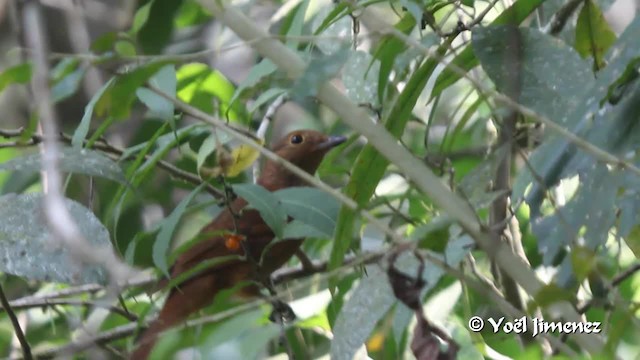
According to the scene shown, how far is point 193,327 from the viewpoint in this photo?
1.46 metres

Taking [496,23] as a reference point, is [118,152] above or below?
above

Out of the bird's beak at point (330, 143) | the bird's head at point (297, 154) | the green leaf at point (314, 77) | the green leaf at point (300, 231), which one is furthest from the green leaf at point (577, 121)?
the bird's head at point (297, 154)

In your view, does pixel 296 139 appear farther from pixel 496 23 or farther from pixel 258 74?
pixel 496 23

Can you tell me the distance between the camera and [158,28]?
438 cm

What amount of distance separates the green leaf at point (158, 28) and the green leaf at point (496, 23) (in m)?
2.38

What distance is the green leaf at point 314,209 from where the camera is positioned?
1.97m

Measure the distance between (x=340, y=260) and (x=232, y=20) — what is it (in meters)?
0.51

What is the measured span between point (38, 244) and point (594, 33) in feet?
3.39

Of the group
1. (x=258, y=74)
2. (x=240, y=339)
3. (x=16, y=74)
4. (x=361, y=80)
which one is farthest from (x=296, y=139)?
(x=240, y=339)

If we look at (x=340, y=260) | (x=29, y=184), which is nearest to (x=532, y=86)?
(x=340, y=260)

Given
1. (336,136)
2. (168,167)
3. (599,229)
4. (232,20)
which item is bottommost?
(599,229)

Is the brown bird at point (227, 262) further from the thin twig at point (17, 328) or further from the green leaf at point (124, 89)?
the green leaf at point (124, 89)

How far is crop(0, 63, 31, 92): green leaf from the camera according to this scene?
1.51m

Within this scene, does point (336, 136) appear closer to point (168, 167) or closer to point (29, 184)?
point (29, 184)
